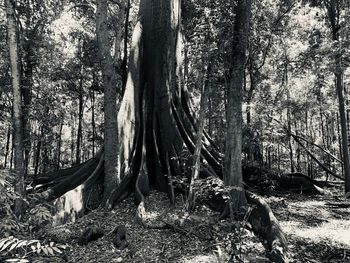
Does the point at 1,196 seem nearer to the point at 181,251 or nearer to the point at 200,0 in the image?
the point at 181,251

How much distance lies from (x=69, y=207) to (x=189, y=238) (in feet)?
10.0

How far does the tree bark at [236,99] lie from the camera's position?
26.3 ft

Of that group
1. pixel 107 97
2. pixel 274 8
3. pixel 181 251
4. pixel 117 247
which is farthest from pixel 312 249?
pixel 274 8

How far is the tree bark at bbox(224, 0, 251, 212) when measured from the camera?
26.3ft

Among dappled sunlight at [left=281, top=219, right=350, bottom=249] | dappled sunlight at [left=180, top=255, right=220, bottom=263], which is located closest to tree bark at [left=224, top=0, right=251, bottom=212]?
dappled sunlight at [left=281, top=219, right=350, bottom=249]

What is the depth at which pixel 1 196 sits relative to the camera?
3.16 meters

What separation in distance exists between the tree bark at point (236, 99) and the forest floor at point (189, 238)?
1242mm

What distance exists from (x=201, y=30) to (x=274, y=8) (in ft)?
35.0

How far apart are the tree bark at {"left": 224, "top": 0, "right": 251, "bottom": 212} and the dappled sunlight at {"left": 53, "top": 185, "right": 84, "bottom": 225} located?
361 cm

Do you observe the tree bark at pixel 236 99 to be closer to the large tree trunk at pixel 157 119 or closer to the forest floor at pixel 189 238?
the large tree trunk at pixel 157 119

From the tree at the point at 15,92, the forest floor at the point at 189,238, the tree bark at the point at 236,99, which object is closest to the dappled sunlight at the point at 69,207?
the forest floor at the point at 189,238

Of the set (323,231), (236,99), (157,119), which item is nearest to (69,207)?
(157,119)

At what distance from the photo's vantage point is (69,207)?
820 cm

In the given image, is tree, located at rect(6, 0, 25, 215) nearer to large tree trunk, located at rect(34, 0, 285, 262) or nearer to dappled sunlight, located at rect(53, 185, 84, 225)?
dappled sunlight, located at rect(53, 185, 84, 225)
